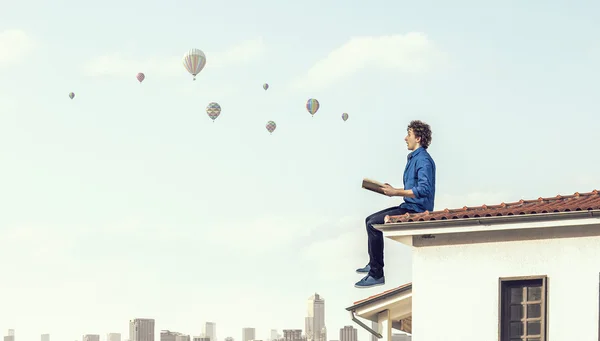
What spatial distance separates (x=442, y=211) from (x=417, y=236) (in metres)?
0.67

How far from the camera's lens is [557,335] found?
24062 millimetres

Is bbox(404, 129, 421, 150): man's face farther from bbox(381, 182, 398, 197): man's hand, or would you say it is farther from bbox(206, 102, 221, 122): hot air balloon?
bbox(206, 102, 221, 122): hot air balloon

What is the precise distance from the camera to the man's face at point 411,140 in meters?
25.4

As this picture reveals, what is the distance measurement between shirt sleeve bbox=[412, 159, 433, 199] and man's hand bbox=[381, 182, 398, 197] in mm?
438

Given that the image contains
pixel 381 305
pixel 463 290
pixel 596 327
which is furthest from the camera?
pixel 381 305

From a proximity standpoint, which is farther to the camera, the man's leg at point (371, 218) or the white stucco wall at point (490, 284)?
the man's leg at point (371, 218)

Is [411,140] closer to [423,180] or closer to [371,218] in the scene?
[423,180]

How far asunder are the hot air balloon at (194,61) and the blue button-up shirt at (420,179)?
4478 inches

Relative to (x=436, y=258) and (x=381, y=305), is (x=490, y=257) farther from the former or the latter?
(x=381, y=305)

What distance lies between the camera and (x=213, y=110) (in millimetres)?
157875

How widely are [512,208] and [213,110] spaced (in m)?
133

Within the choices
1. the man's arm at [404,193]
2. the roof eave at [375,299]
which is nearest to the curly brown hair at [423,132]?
the man's arm at [404,193]

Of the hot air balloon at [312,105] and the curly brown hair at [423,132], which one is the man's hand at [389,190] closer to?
the curly brown hair at [423,132]

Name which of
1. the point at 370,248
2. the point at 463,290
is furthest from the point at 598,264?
the point at 370,248
